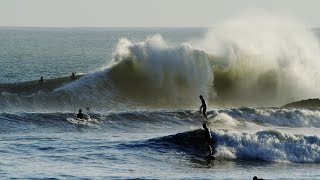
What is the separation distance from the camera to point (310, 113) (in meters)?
34.6

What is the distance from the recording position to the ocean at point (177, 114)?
71.3 feet

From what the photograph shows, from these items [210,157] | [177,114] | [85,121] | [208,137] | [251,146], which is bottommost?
[210,157]

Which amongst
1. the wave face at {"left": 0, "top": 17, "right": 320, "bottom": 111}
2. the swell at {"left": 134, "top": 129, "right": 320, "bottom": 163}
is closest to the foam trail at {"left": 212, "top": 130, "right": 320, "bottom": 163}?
the swell at {"left": 134, "top": 129, "right": 320, "bottom": 163}

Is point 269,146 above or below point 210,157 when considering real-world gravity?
above

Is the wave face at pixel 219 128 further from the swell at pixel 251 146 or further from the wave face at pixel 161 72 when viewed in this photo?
the wave face at pixel 161 72

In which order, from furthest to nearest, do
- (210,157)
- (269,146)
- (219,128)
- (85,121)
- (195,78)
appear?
(195,78), (85,121), (219,128), (269,146), (210,157)

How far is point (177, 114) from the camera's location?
34250mm

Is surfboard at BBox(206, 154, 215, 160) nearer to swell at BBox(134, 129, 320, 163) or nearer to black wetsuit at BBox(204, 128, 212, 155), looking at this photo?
swell at BBox(134, 129, 320, 163)

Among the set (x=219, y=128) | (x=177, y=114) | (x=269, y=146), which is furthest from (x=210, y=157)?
Answer: (x=177, y=114)

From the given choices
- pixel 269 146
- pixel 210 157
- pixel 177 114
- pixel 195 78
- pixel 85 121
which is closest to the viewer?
pixel 210 157

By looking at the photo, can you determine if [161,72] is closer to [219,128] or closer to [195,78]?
[195,78]

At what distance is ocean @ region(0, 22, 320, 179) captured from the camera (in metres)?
21.7

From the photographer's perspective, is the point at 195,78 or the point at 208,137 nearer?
the point at 208,137

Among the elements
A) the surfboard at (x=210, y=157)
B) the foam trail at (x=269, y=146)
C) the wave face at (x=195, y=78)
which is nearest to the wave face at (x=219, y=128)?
the foam trail at (x=269, y=146)
